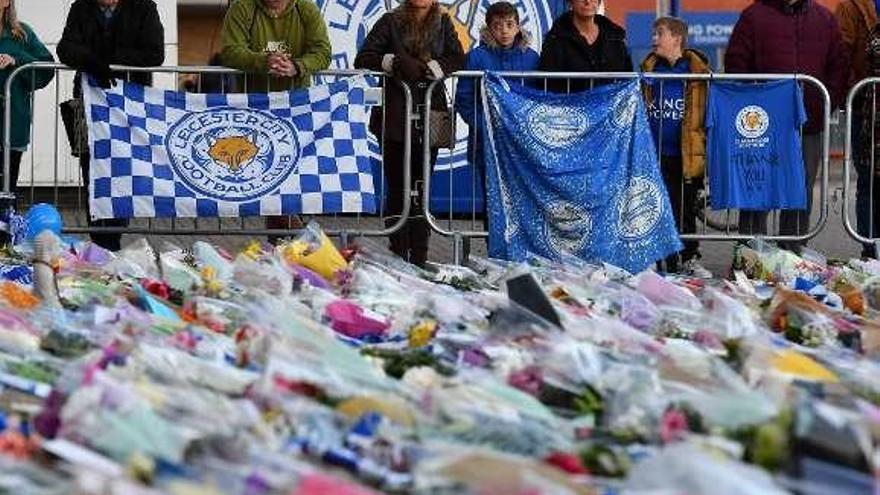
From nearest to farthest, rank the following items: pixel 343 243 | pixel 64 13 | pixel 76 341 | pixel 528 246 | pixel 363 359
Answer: pixel 363 359
pixel 76 341
pixel 343 243
pixel 528 246
pixel 64 13

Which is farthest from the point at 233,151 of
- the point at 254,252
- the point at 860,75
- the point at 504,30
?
the point at 860,75

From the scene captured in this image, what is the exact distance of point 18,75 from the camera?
443 inches

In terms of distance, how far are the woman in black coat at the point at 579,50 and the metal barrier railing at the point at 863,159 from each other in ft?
4.22

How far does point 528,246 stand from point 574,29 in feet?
4.21

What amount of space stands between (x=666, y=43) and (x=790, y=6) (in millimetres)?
759

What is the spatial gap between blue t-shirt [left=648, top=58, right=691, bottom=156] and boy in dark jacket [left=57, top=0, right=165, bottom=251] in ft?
8.76

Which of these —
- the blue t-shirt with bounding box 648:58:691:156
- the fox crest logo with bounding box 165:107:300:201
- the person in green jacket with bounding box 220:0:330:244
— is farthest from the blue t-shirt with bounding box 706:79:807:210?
the fox crest logo with bounding box 165:107:300:201

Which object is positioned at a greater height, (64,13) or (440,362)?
(64,13)

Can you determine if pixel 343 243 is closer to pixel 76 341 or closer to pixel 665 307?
pixel 665 307

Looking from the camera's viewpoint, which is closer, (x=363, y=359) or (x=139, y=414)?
(x=139, y=414)

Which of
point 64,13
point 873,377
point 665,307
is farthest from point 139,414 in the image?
point 64,13

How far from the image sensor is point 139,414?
3.65m

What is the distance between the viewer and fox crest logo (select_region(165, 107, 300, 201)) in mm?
10820

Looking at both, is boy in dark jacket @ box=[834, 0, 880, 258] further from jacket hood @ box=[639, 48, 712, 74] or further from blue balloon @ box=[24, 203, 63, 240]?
blue balloon @ box=[24, 203, 63, 240]
